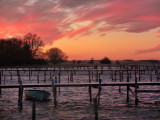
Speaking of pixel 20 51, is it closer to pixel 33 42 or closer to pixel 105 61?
pixel 33 42

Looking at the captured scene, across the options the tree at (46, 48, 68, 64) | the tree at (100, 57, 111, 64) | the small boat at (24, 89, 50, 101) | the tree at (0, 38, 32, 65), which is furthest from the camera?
the tree at (100, 57, 111, 64)

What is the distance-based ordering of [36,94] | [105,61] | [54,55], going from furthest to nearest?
[105,61]
[54,55]
[36,94]

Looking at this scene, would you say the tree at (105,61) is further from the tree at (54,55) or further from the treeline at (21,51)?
the treeline at (21,51)

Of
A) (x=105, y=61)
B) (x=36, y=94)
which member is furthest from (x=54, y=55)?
(x=36, y=94)

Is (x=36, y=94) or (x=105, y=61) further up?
(x=105, y=61)

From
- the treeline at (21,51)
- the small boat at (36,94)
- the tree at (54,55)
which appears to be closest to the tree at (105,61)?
the tree at (54,55)

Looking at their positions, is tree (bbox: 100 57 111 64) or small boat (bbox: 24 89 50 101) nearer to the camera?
small boat (bbox: 24 89 50 101)

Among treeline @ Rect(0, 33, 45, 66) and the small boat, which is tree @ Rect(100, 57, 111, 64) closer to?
treeline @ Rect(0, 33, 45, 66)

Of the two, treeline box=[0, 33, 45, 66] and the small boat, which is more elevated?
treeline box=[0, 33, 45, 66]

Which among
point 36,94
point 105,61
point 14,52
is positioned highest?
point 14,52

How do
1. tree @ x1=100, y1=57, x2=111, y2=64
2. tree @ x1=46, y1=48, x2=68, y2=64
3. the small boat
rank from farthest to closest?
1. tree @ x1=100, y1=57, x2=111, y2=64
2. tree @ x1=46, y1=48, x2=68, y2=64
3. the small boat

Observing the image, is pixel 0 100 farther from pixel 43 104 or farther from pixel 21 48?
pixel 21 48

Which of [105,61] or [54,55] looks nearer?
[54,55]

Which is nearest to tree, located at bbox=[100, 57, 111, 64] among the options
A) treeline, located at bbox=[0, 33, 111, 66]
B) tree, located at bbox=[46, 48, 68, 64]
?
tree, located at bbox=[46, 48, 68, 64]
